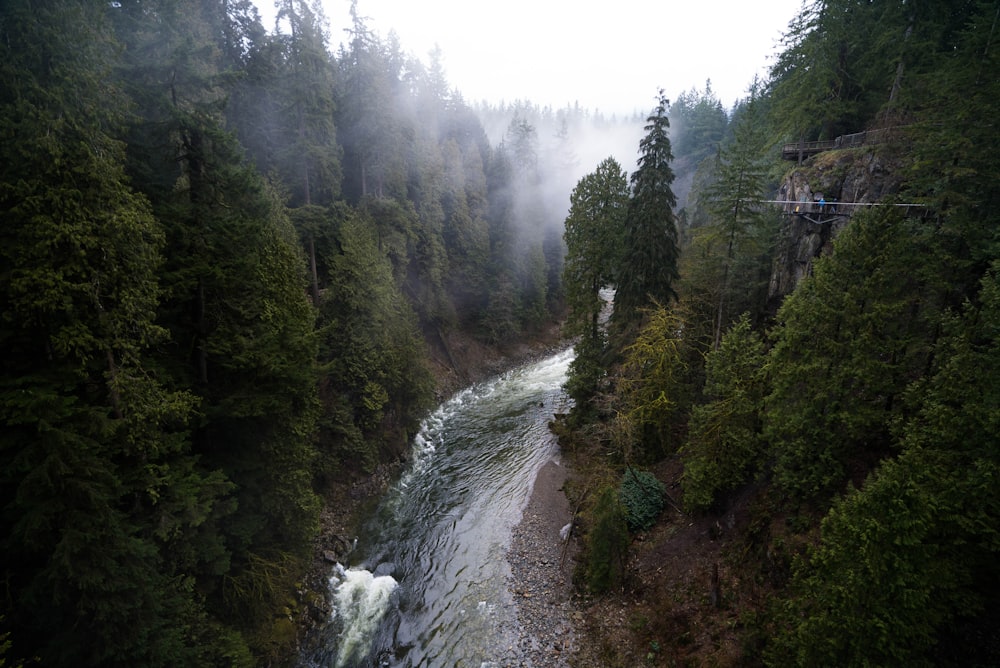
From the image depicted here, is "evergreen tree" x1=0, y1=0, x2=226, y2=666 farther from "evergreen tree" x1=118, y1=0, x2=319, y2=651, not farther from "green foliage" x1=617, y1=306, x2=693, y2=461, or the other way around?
"green foliage" x1=617, y1=306, x2=693, y2=461

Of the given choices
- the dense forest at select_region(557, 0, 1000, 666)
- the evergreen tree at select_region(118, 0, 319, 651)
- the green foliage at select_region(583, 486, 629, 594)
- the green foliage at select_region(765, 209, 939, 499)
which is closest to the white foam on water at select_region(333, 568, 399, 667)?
the evergreen tree at select_region(118, 0, 319, 651)

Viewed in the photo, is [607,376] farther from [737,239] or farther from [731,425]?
[731,425]

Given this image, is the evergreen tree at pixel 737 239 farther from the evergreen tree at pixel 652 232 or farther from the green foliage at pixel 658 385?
the green foliage at pixel 658 385

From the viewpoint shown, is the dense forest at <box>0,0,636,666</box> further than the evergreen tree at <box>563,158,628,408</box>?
No

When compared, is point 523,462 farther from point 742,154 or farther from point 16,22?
point 16,22

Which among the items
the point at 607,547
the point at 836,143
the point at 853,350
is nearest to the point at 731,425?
the point at 853,350

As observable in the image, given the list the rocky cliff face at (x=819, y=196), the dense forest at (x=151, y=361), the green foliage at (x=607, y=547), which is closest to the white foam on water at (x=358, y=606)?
the dense forest at (x=151, y=361)
